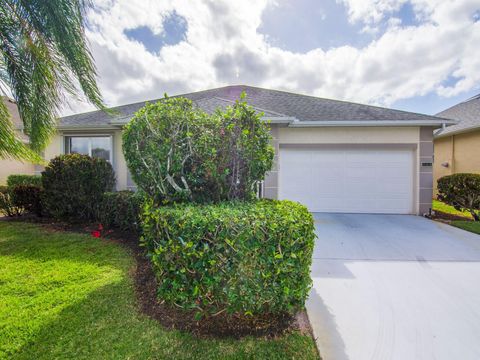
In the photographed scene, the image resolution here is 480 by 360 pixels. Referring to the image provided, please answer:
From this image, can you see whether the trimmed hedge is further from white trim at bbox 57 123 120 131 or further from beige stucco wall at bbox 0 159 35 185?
beige stucco wall at bbox 0 159 35 185

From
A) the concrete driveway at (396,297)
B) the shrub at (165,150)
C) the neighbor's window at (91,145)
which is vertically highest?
the neighbor's window at (91,145)

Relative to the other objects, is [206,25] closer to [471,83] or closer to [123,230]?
[123,230]

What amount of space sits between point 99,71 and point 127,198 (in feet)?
10.1

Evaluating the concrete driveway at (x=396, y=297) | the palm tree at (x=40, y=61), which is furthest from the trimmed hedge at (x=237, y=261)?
the palm tree at (x=40, y=61)

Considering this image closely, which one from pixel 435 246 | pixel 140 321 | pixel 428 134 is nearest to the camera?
pixel 140 321

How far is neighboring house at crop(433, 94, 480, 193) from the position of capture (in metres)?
9.30

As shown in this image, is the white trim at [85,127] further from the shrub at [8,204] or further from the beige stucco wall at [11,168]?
the beige stucco wall at [11,168]

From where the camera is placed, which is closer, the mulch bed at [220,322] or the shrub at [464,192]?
the mulch bed at [220,322]

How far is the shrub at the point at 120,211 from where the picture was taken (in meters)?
4.94

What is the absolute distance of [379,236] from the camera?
17.4 ft

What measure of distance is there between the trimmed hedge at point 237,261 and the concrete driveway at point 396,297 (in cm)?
67

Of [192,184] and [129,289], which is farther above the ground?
[192,184]

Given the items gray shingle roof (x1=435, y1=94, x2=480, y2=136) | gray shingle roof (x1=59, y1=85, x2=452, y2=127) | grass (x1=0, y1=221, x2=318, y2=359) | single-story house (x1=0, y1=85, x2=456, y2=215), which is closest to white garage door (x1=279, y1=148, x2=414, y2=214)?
single-story house (x1=0, y1=85, x2=456, y2=215)

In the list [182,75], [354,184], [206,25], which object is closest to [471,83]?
[354,184]
